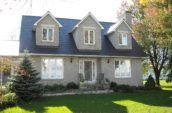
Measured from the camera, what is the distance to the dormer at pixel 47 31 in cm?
3102

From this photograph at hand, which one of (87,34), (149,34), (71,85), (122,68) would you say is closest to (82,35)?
(87,34)

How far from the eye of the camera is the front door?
33062mm

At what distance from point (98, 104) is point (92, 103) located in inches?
20.1

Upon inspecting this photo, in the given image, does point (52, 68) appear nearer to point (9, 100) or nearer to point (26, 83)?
point (26, 83)

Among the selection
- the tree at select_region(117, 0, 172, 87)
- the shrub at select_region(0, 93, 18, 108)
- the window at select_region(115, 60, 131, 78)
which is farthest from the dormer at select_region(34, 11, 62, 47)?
the shrub at select_region(0, 93, 18, 108)

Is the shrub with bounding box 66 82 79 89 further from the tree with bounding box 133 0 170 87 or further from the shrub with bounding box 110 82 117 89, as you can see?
the tree with bounding box 133 0 170 87

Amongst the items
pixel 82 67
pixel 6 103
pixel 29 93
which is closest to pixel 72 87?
pixel 82 67

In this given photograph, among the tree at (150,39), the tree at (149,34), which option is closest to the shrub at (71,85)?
the tree at (149,34)

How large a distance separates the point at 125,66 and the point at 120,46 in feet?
7.39

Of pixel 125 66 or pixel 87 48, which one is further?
pixel 125 66

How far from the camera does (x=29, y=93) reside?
944 inches

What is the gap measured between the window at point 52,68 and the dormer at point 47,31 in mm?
1563

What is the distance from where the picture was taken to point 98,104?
22484mm

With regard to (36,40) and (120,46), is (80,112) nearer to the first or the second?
(36,40)
